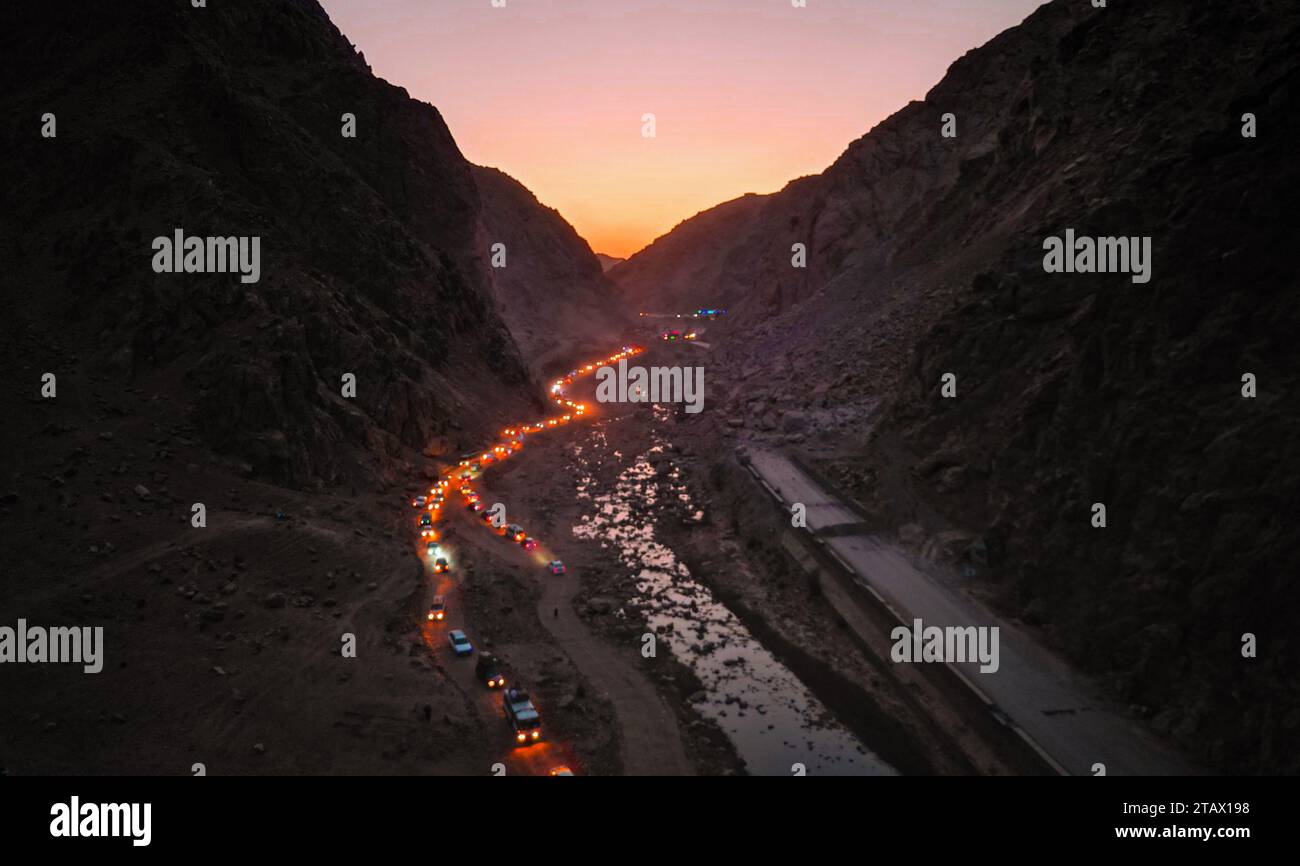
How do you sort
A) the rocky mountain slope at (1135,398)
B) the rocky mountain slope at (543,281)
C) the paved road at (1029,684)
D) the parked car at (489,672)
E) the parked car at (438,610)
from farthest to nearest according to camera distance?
the rocky mountain slope at (543,281) < the parked car at (438,610) < the parked car at (489,672) < the rocky mountain slope at (1135,398) < the paved road at (1029,684)

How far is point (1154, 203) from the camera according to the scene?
1479 inches

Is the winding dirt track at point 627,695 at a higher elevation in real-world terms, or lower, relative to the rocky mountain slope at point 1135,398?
lower

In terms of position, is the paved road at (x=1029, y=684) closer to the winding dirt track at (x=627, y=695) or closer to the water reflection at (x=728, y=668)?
the water reflection at (x=728, y=668)

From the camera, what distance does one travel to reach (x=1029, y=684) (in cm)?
2936

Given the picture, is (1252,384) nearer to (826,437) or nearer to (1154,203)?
(1154,203)

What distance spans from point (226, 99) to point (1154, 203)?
56114 millimetres

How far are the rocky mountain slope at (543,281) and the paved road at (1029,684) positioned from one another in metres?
71.8

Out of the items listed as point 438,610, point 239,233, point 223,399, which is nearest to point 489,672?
point 438,610

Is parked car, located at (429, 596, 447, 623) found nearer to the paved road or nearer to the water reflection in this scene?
the water reflection

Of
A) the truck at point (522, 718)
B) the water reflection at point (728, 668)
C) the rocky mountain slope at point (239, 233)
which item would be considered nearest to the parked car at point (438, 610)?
the truck at point (522, 718)

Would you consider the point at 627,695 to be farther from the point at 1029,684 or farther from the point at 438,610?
the point at 1029,684

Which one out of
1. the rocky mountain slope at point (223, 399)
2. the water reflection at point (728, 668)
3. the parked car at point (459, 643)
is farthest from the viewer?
the parked car at point (459, 643)

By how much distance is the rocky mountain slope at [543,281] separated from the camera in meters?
122
